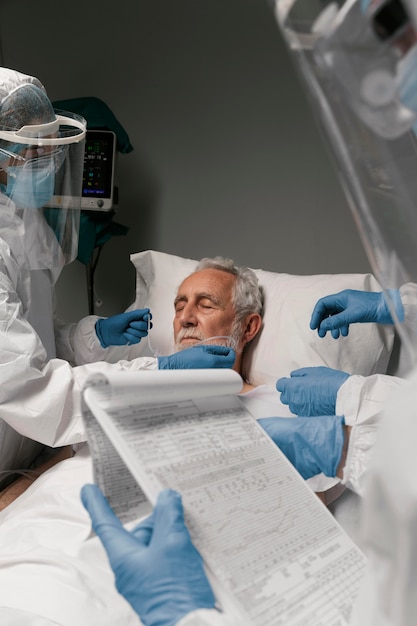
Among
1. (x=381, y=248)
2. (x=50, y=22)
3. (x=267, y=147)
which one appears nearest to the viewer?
(x=381, y=248)

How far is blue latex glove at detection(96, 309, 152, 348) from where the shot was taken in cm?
202

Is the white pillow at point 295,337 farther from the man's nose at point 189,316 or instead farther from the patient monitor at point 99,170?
the patient monitor at point 99,170

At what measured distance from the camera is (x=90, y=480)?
4.49ft

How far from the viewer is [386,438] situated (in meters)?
0.53

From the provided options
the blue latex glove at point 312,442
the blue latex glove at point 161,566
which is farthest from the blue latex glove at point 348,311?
the blue latex glove at point 161,566

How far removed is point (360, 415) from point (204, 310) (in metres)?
0.85

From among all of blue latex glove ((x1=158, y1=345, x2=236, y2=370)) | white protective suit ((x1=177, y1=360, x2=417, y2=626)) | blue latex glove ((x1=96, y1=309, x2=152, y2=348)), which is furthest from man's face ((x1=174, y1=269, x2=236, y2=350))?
white protective suit ((x1=177, y1=360, x2=417, y2=626))

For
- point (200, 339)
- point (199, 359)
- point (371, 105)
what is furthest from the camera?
point (200, 339)

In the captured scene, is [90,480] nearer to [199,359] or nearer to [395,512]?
[199,359]

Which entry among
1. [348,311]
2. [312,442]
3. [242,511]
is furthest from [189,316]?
[242,511]

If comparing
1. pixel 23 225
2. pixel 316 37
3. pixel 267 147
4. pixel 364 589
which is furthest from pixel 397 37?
pixel 267 147

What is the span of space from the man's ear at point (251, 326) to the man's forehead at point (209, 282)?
13 centimetres

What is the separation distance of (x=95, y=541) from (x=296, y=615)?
22.0 inches

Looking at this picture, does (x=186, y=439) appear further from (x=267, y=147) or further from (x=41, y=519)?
(x=267, y=147)
